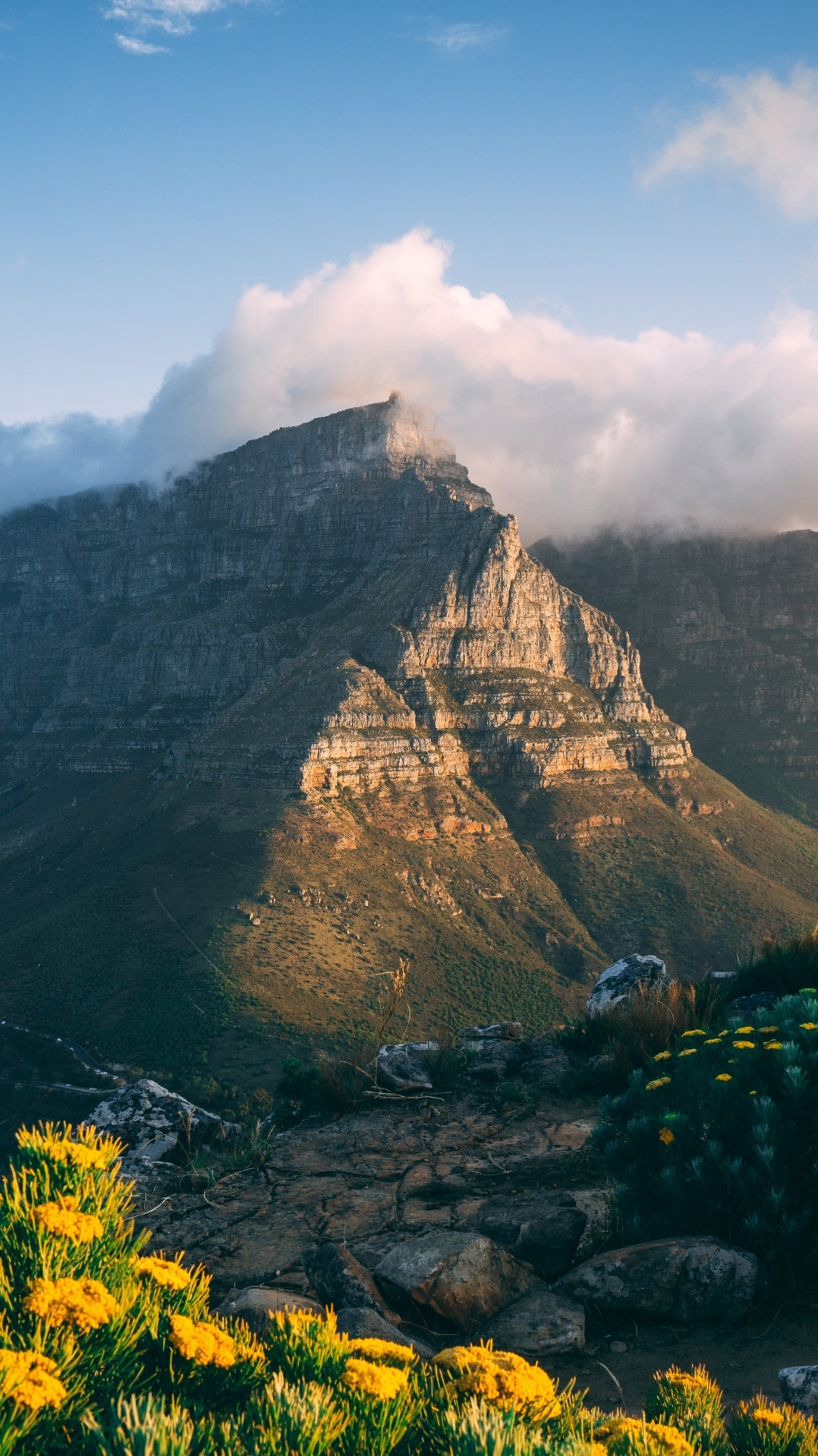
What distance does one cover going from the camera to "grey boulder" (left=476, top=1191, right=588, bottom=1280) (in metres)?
8.09

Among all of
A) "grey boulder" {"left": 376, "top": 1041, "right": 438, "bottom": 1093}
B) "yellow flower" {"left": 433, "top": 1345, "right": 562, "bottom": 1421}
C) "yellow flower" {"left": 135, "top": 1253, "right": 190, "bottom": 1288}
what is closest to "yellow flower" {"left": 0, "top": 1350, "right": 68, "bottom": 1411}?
"yellow flower" {"left": 135, "top": 1253, "right": 190, "bottom": 1288}

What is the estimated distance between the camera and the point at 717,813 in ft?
322

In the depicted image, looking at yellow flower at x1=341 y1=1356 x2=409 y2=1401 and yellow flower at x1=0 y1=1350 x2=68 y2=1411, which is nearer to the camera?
yellow flower at x1=0 y1=1350 x2=68 y2=1411

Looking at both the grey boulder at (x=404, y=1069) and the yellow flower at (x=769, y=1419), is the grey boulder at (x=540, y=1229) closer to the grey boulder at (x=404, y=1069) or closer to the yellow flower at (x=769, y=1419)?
the yellow flower at (x=769, y=1419)

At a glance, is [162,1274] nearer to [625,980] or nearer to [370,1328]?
[370,1328]

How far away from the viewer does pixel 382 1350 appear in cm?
438

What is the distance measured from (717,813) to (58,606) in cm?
15098

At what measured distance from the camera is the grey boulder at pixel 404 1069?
13664 millimetres

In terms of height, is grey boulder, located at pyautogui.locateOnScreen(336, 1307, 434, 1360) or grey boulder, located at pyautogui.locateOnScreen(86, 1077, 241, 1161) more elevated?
grey boulder, located at pyautogui.locateOnScreen(336, 1307, 434, 1360)

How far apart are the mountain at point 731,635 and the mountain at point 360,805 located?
21.9 meters

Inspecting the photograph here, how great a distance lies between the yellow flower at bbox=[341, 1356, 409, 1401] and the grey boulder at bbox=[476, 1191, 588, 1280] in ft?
15.3

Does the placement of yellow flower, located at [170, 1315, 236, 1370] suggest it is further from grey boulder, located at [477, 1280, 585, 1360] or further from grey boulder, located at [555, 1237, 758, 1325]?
grey boulder, located at [555, 1237, 758, 1325]

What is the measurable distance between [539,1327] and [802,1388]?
207cm

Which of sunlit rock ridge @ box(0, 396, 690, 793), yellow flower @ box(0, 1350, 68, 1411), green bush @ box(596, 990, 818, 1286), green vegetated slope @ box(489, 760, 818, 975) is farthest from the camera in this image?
sunlit rock ridge @ box(0, 396, 690, 793)
